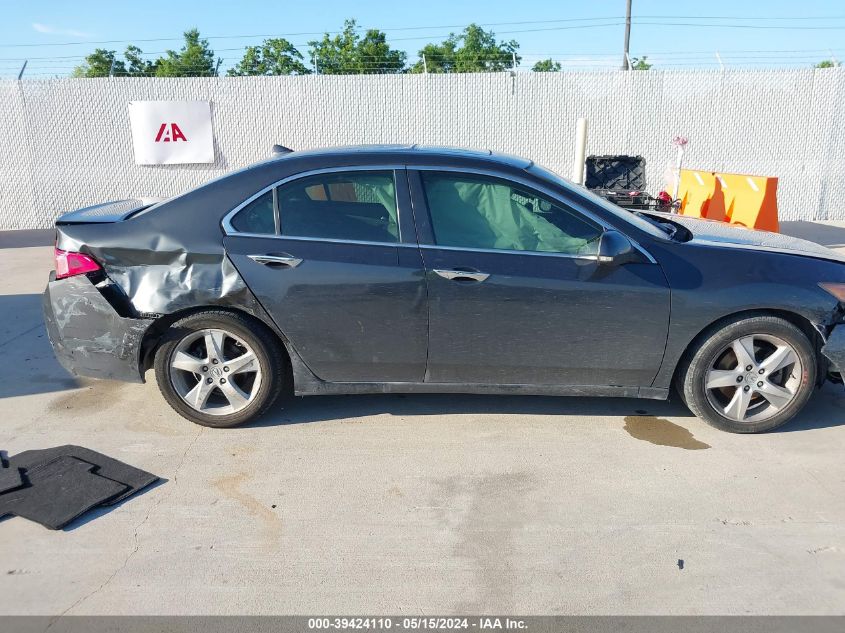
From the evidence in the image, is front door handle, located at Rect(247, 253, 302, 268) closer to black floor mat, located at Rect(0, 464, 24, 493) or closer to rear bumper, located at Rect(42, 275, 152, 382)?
rear bumper, located at Rect(42, 275, 152, 382)

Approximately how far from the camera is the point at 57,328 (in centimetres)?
411

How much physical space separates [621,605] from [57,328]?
11.7 feet

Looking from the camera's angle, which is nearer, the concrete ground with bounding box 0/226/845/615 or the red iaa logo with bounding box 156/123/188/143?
the concrete ground with bounding box 0/226/845/615

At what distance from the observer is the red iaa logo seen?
506 inches

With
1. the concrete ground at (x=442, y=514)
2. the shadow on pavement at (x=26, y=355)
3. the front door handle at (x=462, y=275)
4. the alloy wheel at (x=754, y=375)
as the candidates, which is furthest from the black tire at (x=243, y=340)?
the alloy wheel at (x=754, y=375)

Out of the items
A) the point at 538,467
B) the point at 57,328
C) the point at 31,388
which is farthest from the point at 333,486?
the point at 31,388

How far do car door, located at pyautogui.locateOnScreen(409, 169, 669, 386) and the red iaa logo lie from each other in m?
10.4

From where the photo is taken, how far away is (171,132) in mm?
12906

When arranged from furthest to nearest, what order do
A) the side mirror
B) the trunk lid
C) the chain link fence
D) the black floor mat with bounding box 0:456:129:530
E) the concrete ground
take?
the chain link fence
the trunk lid
the side mirror
the black floor mat with bounding box 0:456:129:530
the concrete ground

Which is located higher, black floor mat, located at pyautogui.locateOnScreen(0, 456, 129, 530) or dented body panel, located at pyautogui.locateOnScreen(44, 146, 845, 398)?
dented body panel, located at pyautogui.locateOnScreen(44, 146, 845, 398)

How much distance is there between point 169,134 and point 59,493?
1091 centimetres

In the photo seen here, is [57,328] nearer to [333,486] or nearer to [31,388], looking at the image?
[31,388]

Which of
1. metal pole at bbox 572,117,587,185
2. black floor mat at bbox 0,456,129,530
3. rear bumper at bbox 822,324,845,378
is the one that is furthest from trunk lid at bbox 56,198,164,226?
metal pole at bbox 572,117,587,185

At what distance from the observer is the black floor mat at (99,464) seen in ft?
11.6
